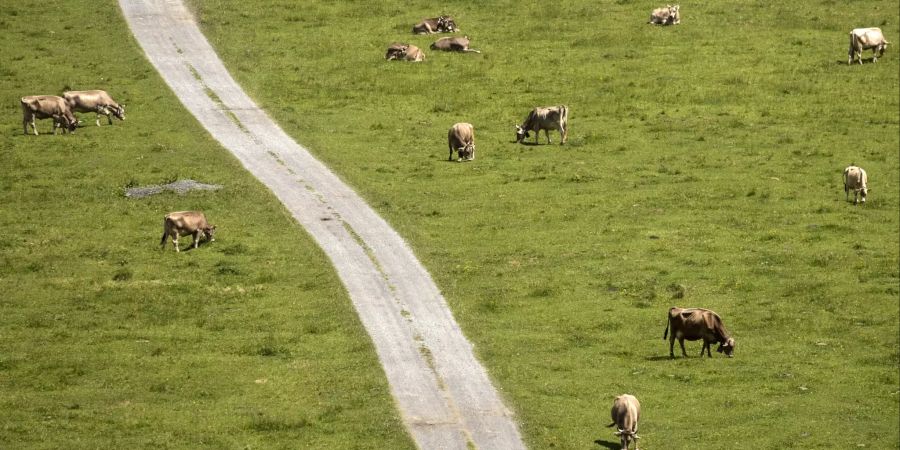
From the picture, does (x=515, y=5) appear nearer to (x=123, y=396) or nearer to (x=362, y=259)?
(x=362, y=259)

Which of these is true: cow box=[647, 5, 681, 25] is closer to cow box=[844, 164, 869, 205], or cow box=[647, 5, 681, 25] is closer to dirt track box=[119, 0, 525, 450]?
dirt track box=[119, 0, 525, 450]

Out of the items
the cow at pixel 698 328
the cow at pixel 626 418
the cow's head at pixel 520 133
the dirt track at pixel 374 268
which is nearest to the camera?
the cow at pixel 626 418

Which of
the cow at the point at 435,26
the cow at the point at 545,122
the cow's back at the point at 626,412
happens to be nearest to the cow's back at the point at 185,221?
the cow at the point at 545,122

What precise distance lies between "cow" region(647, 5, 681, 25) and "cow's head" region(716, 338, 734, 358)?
171ft

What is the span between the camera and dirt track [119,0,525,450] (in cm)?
4650

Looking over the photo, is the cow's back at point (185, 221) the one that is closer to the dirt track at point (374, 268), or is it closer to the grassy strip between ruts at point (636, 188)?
the dirt track at point (374, 268)

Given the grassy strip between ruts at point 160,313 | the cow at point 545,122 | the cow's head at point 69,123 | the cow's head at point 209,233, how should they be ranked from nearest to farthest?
the grassy strip between ruts at point 160,313 → the cow's head at point 209,233 → the cow at point 545,122 → the cow's head at point 69,123

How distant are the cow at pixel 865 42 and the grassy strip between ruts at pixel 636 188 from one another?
0.97 metres

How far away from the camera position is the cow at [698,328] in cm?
5012

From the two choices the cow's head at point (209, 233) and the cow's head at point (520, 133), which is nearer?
the cow's head at point (209, 233)

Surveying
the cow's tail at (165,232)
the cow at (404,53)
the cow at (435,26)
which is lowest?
the cow's tail at (165,232)

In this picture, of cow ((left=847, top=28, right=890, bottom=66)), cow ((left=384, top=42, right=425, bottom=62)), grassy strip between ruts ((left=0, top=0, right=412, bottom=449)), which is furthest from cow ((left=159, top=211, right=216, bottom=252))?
cow ((left=847, top=28, right=890, bottom=66))

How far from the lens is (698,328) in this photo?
5025 centimetres

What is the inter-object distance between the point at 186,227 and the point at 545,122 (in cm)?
2338
